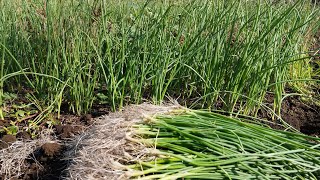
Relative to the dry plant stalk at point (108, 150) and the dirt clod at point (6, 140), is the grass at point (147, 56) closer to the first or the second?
the dirt clod at point (6, 140)

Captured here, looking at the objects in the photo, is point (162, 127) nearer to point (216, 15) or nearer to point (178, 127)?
point (178, 127)

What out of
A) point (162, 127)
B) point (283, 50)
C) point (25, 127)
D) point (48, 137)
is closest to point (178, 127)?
point (162, 127)

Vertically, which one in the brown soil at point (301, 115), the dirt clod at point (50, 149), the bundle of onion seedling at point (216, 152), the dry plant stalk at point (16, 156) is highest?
the bundle of onion seedling at point (216, 152)

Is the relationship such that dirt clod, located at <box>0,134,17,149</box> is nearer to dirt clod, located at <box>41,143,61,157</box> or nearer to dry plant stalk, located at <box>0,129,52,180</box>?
dry plant stalk, located at <box>0,129,52,180</box>

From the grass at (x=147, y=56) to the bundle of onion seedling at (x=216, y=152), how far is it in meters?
0.63

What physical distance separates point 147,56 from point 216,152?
1148 millimetres

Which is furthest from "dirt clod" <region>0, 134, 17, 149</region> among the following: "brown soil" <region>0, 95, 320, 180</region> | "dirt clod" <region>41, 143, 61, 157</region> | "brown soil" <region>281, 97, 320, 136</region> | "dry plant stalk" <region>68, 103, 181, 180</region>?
"brown soil" <region>281, 97, 320, 136</region>

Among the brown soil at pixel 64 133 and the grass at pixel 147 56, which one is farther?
the grass at pixel 147 56

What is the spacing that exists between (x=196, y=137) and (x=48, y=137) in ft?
3.44

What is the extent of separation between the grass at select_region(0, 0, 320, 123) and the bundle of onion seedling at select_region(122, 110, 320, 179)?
626 millimetres

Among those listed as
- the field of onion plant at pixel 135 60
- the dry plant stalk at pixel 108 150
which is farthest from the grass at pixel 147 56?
the dry plant stalk at pixel 108 150

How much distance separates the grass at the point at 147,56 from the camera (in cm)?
264

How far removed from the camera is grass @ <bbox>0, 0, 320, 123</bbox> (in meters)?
2.64

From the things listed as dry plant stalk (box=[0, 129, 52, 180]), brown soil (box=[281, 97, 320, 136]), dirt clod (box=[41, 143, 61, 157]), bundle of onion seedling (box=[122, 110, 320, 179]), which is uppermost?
bundle of onion seedling (box=[122, 110, 320, 179])
